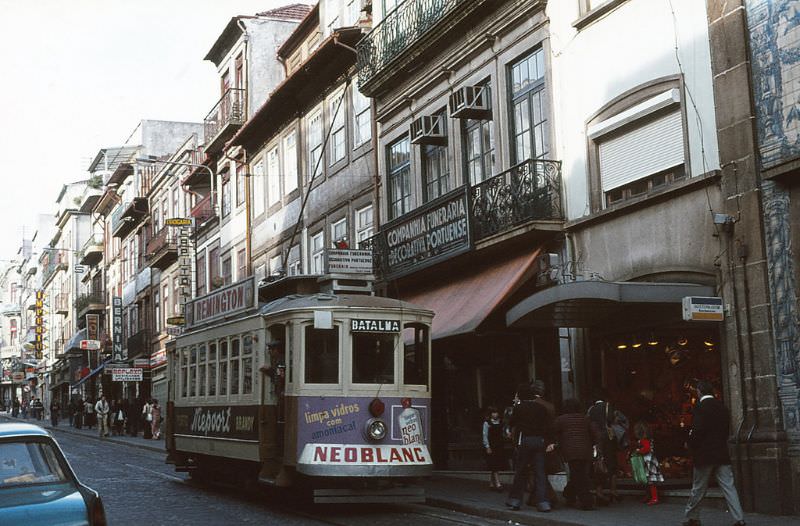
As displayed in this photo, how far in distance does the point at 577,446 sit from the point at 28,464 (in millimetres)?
7689

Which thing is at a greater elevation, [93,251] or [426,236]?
[93,251]

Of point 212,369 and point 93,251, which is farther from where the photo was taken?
point 93,251

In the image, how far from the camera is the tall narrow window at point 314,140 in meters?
29.6

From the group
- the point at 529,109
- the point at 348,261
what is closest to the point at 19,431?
the point at 348,261

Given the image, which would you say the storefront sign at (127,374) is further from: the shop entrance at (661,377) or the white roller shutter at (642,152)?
the white roller shutter at (642,152)

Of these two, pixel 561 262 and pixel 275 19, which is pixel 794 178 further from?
pixel 275 19

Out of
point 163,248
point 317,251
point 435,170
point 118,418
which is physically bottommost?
point 118,418

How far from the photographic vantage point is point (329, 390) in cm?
1434

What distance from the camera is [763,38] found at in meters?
13.5

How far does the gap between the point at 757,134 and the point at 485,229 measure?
6.51m

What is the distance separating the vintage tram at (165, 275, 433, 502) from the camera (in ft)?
46.1

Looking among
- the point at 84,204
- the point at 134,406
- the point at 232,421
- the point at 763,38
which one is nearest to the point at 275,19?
the point at 134,406

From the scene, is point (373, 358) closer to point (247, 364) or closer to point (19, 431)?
point (247, 364)

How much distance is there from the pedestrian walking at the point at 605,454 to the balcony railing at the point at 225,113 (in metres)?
23.2
